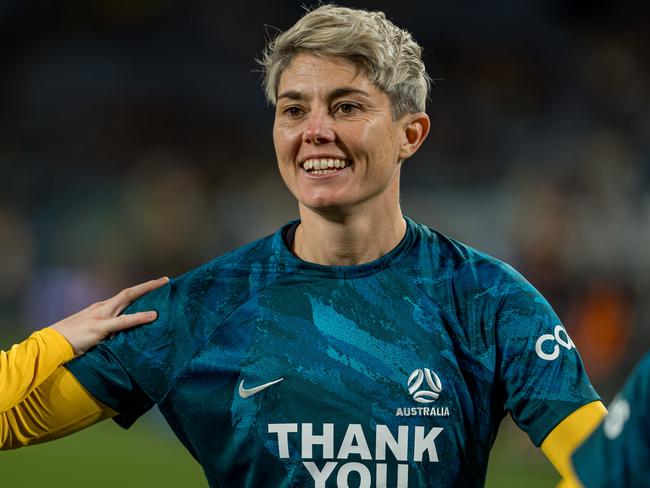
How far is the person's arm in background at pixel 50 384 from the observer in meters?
2.95

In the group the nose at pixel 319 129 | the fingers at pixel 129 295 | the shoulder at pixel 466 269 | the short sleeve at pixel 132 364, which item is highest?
the nose at pixel 319 129

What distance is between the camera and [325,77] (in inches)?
115

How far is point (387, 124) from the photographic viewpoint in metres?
3.00

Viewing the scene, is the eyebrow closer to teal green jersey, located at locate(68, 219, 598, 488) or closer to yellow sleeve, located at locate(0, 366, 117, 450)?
teal green jersey, located at locate(68, 219, 598, 488)

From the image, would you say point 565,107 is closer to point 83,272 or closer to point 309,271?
point 83,272

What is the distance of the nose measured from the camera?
2.88 metres

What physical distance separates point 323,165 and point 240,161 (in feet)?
30.3

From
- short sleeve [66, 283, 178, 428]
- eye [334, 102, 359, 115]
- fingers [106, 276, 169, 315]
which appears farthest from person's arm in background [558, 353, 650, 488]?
fingers [106, 276, 169, 315]

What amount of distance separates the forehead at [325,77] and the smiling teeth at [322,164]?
0.59 ft

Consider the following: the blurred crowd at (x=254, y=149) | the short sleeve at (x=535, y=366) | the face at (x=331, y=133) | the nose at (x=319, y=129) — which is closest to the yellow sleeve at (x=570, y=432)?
the short sleeve at (x=535, y=366)

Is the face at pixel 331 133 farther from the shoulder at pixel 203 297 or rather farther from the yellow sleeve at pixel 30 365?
the yellow sleeve at pixel 30 365

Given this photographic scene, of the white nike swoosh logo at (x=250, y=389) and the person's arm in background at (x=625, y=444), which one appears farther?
the white nike swoosh logo at (x=250, y=389)

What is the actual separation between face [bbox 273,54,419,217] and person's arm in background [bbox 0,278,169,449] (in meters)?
0.59

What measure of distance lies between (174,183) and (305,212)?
28.0 ft
